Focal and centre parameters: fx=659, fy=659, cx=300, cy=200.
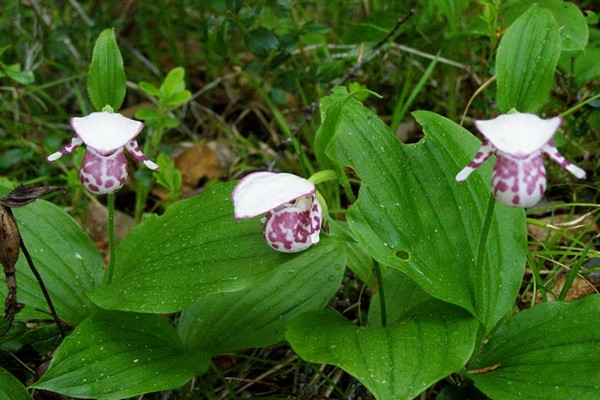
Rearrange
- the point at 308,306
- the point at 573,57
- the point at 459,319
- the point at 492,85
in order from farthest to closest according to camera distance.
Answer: the point at 492,85 → the point at 573,57 → the point at 308,306 → the point at 459,319

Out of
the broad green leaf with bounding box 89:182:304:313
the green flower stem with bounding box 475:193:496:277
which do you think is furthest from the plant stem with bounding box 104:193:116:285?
the green flower stem with bounding box 475:193:496:277

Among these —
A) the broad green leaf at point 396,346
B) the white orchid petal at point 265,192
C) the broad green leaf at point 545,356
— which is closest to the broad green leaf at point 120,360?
the broad green leaf at point 396,346

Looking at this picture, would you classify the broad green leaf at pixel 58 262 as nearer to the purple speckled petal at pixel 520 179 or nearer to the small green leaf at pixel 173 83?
the small green leaf at pixel 173 83

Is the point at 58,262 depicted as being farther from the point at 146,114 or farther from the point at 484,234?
the point at 484,234

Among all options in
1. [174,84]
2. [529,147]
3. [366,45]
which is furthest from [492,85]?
[529,147]

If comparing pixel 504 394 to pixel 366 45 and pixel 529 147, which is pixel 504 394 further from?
pixel 366 45

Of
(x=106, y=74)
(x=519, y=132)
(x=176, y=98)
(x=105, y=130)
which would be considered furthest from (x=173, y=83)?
(x=519, y=132)
